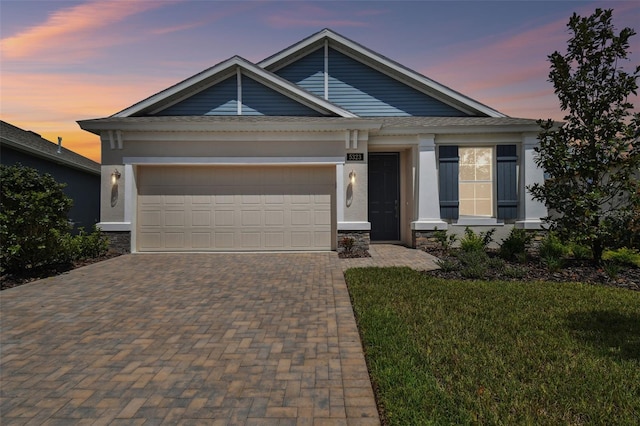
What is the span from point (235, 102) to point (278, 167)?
9.14ft

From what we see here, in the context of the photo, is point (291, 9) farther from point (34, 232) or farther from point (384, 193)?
point (34, 232)

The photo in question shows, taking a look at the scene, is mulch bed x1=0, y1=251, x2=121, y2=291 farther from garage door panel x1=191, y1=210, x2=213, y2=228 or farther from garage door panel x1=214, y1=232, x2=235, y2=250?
garage door panel x1=214, y1=232, x2=235, y2=250

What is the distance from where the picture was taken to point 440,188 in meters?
11.7

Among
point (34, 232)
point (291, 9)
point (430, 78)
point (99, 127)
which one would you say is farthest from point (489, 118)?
point (34, 232)

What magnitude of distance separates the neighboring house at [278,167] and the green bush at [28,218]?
267cm

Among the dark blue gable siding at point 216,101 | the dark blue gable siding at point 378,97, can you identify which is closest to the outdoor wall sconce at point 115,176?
the dark blue gable siding at point 216,101

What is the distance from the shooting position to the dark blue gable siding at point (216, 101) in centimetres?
1200

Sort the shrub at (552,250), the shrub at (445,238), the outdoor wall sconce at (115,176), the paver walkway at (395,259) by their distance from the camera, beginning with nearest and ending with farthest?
1. the shrub at (552,250)
2. the paver walkway at (395,259)
3. the outdoor wall sconce at (115,176)
4. the shrub at (445,238)

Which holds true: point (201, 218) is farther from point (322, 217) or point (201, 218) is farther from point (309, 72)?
point (309, 72)

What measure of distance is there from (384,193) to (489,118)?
14.1ft

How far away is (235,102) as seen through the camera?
472 inches

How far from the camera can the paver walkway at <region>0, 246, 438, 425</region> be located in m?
2.86

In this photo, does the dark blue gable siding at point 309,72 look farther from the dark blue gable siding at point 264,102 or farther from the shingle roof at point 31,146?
the shingle roof at point 31,146

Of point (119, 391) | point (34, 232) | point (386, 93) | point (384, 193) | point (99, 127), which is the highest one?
point (386, 93)
